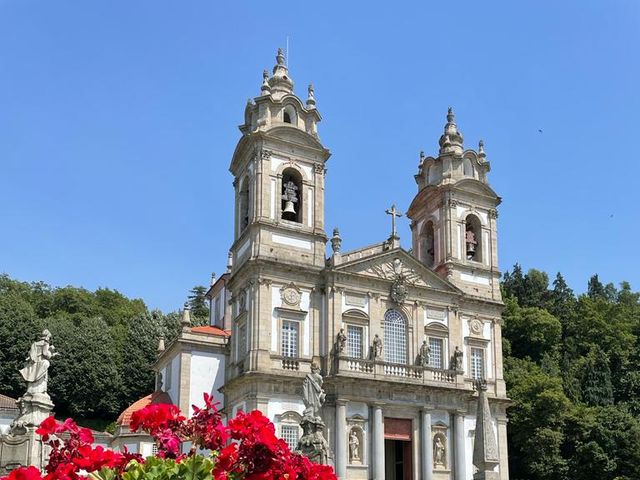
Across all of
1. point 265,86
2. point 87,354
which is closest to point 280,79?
point 265,86

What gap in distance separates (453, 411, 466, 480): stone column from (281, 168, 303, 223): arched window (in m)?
10.7

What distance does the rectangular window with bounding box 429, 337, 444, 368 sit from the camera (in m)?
34.7

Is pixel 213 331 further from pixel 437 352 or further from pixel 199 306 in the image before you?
pixel 199 306

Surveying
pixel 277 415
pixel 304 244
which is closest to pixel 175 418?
pixel 277 415

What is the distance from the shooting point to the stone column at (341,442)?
101ft

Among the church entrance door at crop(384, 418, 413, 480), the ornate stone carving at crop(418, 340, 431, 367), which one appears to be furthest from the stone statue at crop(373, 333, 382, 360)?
the church entrance door at crop(384, 418, 413, 480)

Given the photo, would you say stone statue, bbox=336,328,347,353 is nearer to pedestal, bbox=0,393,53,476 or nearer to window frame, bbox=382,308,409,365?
window frame, bbox=382,308,409,365

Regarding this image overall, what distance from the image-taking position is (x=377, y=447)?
31438mm

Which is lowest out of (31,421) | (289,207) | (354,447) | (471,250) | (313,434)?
(354,447)

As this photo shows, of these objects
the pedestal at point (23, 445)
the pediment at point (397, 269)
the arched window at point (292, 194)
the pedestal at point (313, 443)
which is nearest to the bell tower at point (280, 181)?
the arched window at point (292, 194)

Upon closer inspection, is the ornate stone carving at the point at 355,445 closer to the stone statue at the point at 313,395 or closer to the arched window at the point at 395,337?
the arched window at the point at 395,337

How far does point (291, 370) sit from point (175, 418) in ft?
85.9

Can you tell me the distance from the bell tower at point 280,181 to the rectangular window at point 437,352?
19.9ft

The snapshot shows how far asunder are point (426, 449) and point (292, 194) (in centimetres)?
1200
